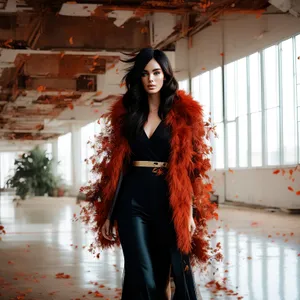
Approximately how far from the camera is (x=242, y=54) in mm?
17781

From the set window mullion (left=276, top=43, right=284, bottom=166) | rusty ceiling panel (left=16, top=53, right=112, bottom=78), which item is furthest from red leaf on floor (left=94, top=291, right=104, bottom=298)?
window mullion (left=276, top=43, right=284, bottom=166)

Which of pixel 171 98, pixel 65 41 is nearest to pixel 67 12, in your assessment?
pixel 65 41

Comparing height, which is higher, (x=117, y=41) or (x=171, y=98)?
(x=117, y=41)

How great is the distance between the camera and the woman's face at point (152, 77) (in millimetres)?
3482

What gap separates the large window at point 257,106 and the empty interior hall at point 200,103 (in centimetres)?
4

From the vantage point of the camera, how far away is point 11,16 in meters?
10.6

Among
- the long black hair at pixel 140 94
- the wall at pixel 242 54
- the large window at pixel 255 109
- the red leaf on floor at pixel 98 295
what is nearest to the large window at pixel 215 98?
the wall at pixel 242 54

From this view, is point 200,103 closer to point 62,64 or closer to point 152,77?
point 152,77

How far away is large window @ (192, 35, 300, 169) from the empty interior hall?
1.4 inches

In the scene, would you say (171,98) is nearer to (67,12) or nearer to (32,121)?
(67,12)

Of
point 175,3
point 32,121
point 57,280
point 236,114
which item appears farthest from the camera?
point 32,121

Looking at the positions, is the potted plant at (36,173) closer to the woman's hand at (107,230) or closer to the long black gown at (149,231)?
the woman's hand at (107,230)

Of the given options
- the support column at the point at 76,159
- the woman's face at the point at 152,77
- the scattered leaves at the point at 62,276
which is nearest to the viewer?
the woman's face at the point at 152,77

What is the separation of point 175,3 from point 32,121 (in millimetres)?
18892
